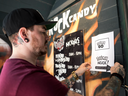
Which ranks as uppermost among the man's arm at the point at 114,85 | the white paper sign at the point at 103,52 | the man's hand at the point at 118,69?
the white paper sign at the point at 103,52

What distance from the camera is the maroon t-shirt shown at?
50cm

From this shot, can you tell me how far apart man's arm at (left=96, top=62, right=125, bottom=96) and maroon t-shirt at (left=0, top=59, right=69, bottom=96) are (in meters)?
0.32

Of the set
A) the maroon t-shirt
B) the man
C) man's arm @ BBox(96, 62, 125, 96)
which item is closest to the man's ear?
the man

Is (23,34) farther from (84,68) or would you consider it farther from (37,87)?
(84,68)

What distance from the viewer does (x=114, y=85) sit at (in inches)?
28.8

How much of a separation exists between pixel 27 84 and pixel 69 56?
102cm

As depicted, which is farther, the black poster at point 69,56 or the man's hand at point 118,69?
the black poster at point 69,56

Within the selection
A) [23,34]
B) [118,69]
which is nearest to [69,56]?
[118,69]

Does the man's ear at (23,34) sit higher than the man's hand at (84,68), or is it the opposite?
the man's ear at (23,34)

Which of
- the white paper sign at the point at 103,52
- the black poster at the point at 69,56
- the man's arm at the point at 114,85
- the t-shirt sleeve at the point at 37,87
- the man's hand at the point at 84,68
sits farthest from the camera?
the black poster at the point at 69,56

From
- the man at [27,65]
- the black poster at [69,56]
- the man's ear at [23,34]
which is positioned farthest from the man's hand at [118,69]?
the man's ear at [23,34]

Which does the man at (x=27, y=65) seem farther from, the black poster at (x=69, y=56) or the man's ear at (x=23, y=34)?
the black poster at (x=69, y=56)

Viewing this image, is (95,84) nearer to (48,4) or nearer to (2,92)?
(2,92)

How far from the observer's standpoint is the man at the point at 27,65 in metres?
0.50
